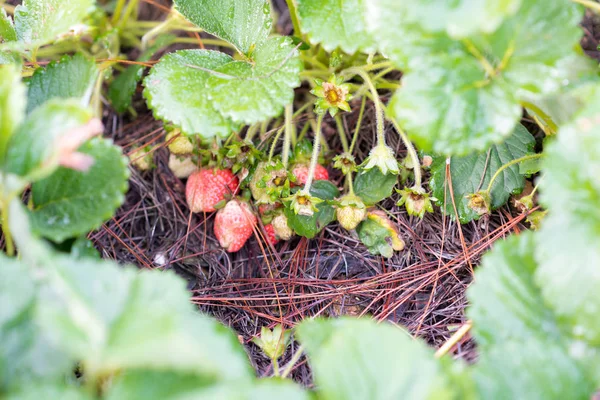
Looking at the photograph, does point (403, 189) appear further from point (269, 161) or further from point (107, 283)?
point (107, 283)

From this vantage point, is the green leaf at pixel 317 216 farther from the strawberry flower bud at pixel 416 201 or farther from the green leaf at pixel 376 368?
the green leaf at pixel 376 368

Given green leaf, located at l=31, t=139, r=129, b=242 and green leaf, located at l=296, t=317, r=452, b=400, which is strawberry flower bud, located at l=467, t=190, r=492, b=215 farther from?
green leaf, located at l=31, t=139, r=129, b=242

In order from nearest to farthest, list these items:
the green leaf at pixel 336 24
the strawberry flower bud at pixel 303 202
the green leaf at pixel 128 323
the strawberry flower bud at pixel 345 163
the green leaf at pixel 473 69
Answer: the green leaf at pixel 128 323, the green leaf at pixel 473 69, the green leaf at pixel 336 24, the strawberry flower bud at pixel 303 202, the strawberry flower bud at pixel 345 163

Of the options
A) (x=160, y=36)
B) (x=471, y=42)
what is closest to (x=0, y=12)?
(x=160, y=36)

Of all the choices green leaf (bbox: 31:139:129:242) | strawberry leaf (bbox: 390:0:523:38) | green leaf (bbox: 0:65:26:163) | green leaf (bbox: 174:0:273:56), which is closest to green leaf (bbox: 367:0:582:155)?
strawberry leaf (bbox: 390:0:523:38)

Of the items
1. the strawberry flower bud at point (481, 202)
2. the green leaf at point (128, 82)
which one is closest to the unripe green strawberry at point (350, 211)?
the strawberry flower bud at point (481, 202)

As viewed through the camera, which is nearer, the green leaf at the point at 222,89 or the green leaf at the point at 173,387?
the green leaf at the point at 173,387

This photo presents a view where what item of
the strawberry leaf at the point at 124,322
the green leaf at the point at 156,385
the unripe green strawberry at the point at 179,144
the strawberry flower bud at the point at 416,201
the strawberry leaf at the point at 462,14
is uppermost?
the strawberry leaf at the point at 462,14
